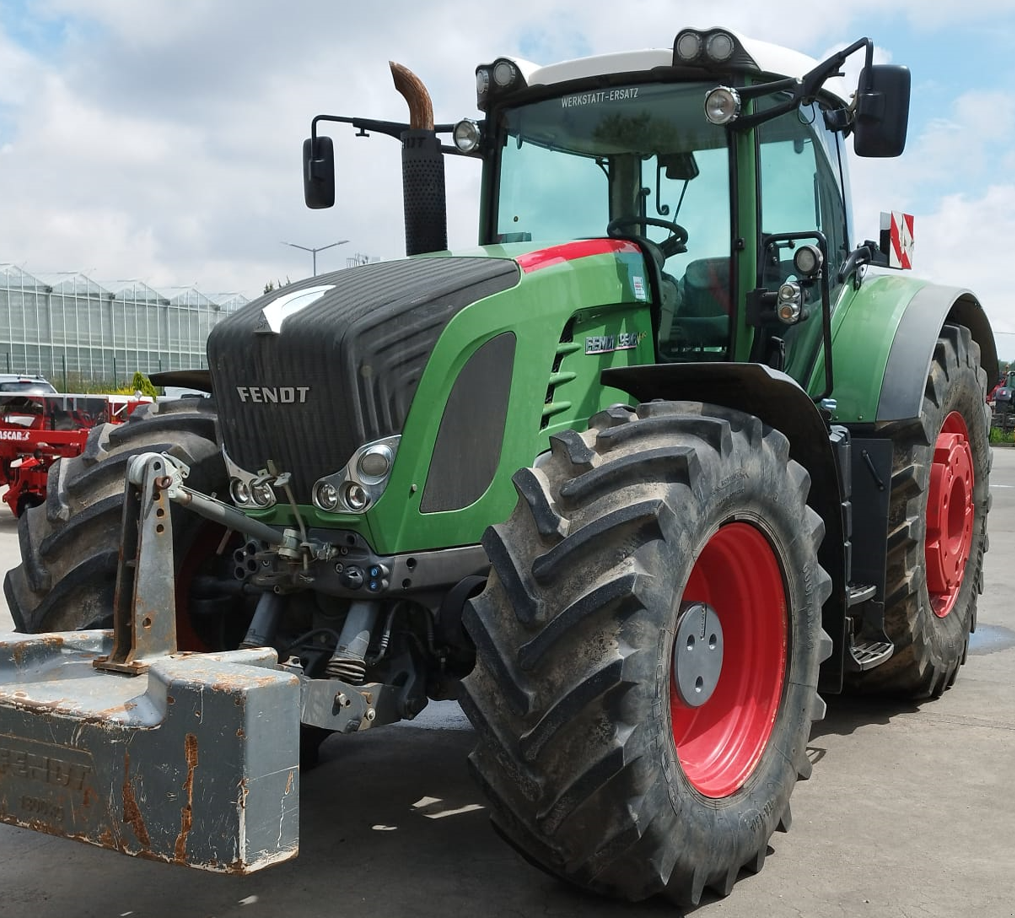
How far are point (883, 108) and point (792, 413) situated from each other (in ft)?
3.84

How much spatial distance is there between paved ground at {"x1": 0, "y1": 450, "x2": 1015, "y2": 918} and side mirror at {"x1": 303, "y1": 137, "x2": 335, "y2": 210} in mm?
2426

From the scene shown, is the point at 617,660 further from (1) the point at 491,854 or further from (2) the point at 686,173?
(2) the point at 686,173

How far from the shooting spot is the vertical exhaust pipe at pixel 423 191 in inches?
191

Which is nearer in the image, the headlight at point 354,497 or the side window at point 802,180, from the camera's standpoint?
the headlight at point 354,497

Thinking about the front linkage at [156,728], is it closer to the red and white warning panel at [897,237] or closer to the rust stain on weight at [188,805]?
the rust stain on weight at [188,805]

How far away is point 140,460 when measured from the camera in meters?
3.12

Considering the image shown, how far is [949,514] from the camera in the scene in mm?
5934

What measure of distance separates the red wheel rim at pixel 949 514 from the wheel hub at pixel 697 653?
7.25 ft

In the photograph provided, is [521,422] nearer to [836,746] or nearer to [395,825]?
[395,825]

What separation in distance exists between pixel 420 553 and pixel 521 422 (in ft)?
1.96

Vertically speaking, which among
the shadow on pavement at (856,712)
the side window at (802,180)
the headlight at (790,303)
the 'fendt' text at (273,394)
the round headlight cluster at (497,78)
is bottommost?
the shadow on pavement at (856,712)

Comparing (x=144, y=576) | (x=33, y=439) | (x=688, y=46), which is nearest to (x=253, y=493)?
(x=144, y=576)

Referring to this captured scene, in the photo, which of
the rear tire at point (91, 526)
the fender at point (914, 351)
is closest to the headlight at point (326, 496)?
the rear tire at point (91, 526)

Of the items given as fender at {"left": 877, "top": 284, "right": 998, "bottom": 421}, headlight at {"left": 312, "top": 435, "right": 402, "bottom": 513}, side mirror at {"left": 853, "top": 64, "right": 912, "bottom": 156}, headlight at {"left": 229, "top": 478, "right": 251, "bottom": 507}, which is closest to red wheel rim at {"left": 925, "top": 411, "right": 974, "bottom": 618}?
fender at {"left": 877, "top": 284, "right": 998, "bottom": 421}
